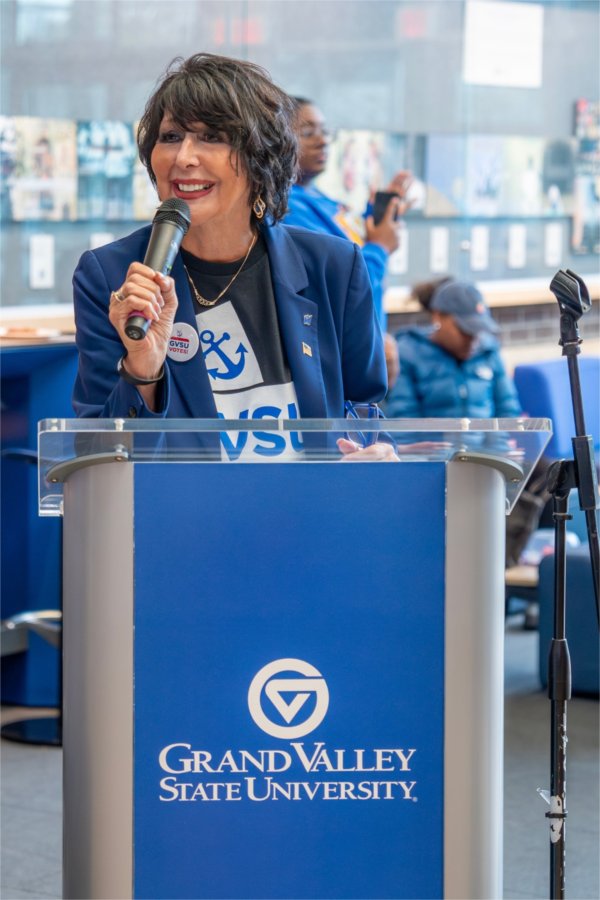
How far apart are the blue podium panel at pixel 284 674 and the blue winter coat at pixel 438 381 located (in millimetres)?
4101

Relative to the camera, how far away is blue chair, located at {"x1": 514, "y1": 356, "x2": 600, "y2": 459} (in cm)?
542

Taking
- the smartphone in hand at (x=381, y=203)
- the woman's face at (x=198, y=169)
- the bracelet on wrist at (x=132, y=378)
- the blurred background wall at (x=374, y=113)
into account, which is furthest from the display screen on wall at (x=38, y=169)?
the bracelet on wrist at (x=132, y=378)

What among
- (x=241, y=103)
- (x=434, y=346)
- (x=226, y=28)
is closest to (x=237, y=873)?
(x=241, y=103)

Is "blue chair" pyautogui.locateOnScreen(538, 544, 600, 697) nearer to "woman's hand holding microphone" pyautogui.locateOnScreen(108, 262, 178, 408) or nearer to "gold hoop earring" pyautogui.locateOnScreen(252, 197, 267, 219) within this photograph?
"gold hoop earring" pyautogui.locateOnScreen(252, 197, 267, 219)

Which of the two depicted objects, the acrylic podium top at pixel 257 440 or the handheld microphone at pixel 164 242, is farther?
the handheld microphone at pixel 164 242

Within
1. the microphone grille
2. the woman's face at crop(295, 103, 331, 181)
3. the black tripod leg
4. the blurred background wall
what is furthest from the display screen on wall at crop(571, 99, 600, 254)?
the microphone grille

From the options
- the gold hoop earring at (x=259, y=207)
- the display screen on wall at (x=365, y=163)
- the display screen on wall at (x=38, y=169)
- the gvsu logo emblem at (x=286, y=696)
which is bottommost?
the gvsu logo emblem at (x=286, y=696)

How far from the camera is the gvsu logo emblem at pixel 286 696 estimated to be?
1.38m

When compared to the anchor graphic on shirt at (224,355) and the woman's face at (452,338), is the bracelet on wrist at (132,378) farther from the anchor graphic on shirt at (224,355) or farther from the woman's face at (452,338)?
the woman's face at (452,338)

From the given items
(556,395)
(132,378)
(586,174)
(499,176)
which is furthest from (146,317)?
(586,174)

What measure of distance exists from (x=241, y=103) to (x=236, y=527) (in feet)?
2.39

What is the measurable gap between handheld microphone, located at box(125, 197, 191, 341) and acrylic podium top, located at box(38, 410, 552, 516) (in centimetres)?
19

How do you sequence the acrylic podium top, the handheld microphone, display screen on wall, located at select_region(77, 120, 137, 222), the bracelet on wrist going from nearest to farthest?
the acrylic podium top
the handheld microphone
the bracelet on wrist
display screen on wall, located at select_region(77, 120, 137, 222)

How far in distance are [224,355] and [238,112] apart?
1.07 ft
